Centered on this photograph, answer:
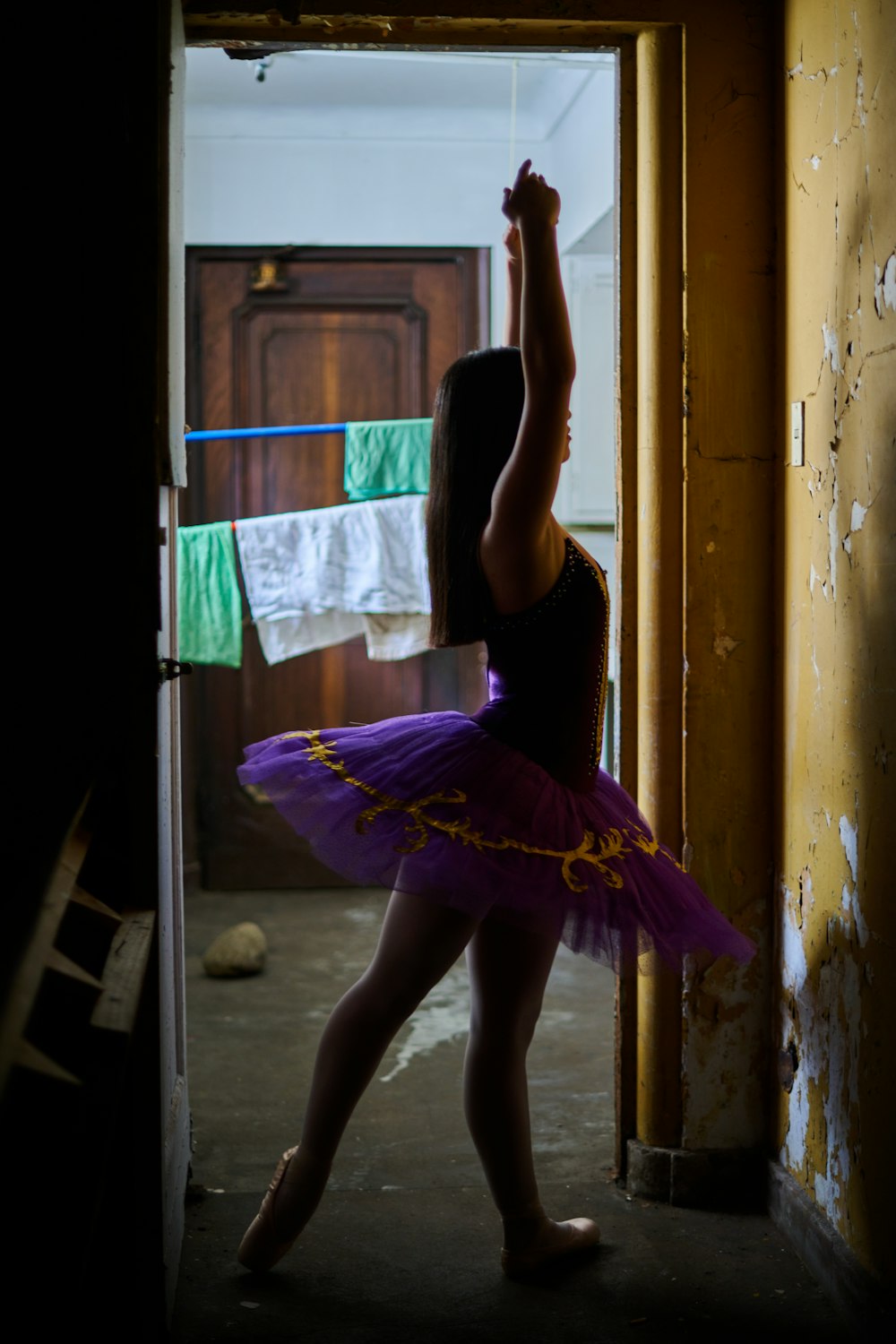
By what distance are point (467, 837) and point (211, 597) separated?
116 inches

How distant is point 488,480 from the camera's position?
6.66ft

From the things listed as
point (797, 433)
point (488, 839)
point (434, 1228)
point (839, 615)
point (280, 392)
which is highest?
point (280, 392)

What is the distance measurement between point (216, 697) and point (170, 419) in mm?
3636

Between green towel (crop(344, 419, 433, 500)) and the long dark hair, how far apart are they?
2660 millimetres

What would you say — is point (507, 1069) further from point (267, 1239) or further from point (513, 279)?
point (513, 279)

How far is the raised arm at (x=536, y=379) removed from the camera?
1.84m

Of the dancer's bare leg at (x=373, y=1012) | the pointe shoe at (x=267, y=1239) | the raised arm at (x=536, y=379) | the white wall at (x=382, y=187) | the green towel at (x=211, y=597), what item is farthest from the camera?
the white wall at (x=382, y=187)

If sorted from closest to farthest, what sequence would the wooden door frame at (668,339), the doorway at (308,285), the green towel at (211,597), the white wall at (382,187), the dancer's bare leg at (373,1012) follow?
the dancer's bare leg at (373,1012) → the wooden door frame at (668,339) → the green towel at (211,597) → the white wall at (382,187) → the doorway at (308,285)

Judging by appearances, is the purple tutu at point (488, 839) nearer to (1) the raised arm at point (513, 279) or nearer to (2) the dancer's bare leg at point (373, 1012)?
(2) the dancer's bare leg at point (373, 1012)

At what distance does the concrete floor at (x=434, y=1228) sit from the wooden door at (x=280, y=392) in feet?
5.62

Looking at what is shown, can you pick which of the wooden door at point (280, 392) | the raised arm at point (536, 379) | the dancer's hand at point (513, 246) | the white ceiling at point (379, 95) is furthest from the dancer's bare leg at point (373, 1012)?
the white ceiling at point (379, 95)

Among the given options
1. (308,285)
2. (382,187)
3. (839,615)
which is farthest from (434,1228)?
(382,187)

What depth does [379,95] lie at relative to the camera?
509 cm

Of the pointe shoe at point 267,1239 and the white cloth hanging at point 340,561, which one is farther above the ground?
the white cloth hanging at point 340,561
